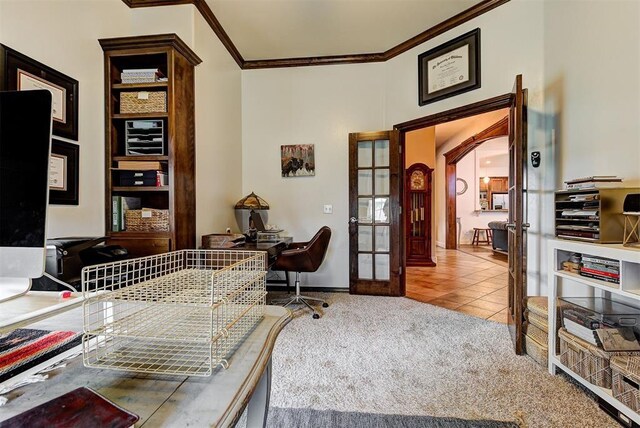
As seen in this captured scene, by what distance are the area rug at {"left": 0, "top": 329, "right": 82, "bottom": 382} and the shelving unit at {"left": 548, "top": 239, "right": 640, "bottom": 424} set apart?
86.9 inches

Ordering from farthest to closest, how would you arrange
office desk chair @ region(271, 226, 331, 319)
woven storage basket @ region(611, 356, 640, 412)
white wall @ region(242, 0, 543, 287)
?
white wall @ region(242, 0, 543, 287) → office desk chair @ region(271, 226, 331, 319) → woven storage basket @ region(611, 356, 640, 412)

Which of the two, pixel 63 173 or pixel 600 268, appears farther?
pixel 63 173

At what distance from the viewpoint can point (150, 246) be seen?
94.6 inches

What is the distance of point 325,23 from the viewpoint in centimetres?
313

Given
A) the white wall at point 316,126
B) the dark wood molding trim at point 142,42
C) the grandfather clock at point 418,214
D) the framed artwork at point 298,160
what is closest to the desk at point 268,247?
the white wall at point 316,126

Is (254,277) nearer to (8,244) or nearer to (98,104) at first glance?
(8,244)

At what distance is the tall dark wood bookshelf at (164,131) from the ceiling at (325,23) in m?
0.84

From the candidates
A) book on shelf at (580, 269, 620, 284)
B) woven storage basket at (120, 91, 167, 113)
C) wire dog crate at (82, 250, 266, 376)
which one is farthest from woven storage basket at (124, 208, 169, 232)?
book on shelf at (580, 269, 620, 284)

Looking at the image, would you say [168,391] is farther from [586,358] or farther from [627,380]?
[586,358]

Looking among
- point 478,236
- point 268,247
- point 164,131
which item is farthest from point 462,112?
point 478,236

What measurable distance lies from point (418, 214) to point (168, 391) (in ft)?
18.8

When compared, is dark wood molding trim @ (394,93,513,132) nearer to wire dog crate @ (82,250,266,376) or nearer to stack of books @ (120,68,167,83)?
stack of books @ (120,68,167,83)

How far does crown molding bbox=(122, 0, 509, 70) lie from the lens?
2.69 m

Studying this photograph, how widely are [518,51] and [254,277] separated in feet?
10.2
